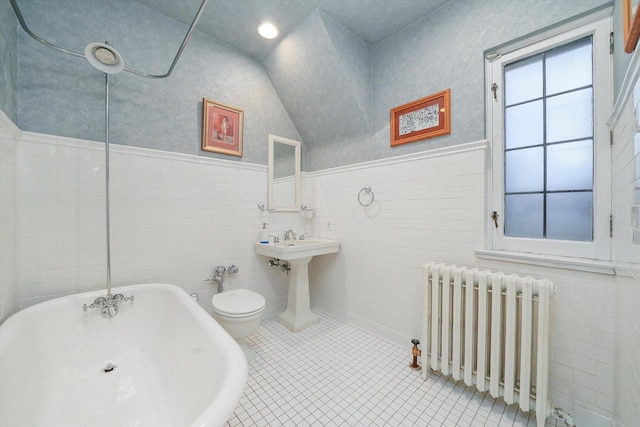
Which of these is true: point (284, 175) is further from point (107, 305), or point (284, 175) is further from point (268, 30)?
point (107, 305)

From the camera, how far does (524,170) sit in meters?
1.62

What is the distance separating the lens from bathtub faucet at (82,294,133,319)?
5.05ft

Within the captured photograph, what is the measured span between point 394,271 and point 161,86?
251cm

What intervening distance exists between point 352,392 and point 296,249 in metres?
1.14

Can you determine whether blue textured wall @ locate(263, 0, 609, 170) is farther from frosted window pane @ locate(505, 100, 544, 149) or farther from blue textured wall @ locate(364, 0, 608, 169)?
frosted window pane @ locate(505, 100, 544, 149)

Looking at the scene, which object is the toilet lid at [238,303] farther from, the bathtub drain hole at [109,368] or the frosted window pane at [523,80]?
the frosted window pane at [523,80]

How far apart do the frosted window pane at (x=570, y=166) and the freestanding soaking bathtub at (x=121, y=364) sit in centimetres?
199

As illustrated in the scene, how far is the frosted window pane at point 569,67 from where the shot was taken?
4.64ft

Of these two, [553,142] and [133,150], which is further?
[133,150]

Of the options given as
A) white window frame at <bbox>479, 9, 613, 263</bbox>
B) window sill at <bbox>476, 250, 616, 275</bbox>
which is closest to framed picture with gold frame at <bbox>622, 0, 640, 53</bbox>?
white window frame at <bbox>479, 9, 613, 263</bbox>

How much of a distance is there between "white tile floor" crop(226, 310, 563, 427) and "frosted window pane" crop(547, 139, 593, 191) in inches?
52.9

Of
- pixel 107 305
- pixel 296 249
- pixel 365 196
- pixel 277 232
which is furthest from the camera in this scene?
pixel 277 232

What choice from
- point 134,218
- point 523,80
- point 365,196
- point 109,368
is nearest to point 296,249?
point 365,196

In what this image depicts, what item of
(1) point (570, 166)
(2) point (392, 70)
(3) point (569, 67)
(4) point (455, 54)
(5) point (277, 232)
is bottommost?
(5) point (277, 232)
